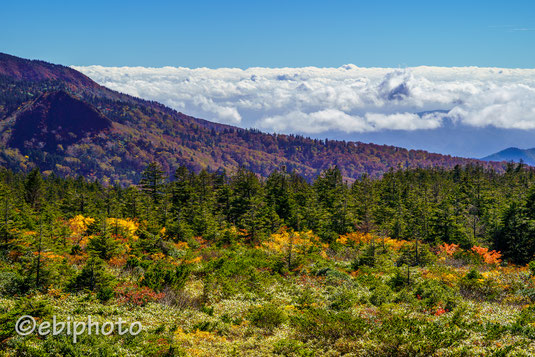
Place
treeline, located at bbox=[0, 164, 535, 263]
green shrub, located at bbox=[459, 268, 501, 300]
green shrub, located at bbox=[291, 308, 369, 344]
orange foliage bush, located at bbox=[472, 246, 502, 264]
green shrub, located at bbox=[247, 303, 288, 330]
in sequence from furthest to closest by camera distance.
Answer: treeline, located at bbox=[0, 164, 535, 263] < orange foliage bush, located at bbox=[472, 246, 502, 264] < green shrub, located at bbox=[459, 268, 501, 300] < green shrub, located at bbox=[247, 303, 288, 330] < green shrub, located at bbox=[291, 308, 369, 344]

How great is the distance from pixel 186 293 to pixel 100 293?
4049 mm

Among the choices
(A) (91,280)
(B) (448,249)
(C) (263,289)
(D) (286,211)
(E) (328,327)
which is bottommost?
(C) (263,289)

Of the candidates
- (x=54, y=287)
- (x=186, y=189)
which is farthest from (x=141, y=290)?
(x=186, y=189)

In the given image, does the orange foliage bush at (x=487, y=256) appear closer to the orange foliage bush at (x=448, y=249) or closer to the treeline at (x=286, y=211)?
the orange foliage bush at (x=448, y=249)

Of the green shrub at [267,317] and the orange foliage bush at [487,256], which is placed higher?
the orange foliage bush at [487,256]

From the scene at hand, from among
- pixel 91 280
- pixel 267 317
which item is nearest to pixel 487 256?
pixel 267 317

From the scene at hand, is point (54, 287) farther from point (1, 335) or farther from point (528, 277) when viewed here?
point (528, 277)

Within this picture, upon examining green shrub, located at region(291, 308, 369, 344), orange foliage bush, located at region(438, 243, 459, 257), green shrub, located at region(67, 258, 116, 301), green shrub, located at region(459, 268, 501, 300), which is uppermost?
green shrub, located at region(459, 268, 501, 300)

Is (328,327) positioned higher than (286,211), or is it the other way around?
(286,211)

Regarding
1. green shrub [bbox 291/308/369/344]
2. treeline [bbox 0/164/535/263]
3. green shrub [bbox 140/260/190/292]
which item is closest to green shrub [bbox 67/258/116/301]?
green shrub [bbox 140/260/190/292]

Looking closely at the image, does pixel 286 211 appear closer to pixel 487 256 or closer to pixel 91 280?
pixel 487 256

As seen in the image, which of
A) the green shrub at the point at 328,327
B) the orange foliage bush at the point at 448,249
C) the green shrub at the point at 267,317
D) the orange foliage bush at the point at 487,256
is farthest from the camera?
the orange foliage bush at the point at 448,249

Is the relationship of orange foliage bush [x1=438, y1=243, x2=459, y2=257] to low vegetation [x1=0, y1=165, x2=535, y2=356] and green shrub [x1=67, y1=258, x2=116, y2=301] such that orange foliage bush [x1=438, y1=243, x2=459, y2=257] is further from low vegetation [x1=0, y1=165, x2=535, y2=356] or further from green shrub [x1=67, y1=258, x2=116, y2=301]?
green shrub [x1=67, y1=258, x2=116, y2=301]

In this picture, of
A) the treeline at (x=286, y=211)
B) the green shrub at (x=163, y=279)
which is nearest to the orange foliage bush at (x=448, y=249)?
the treeline at (x=286, y=211)
